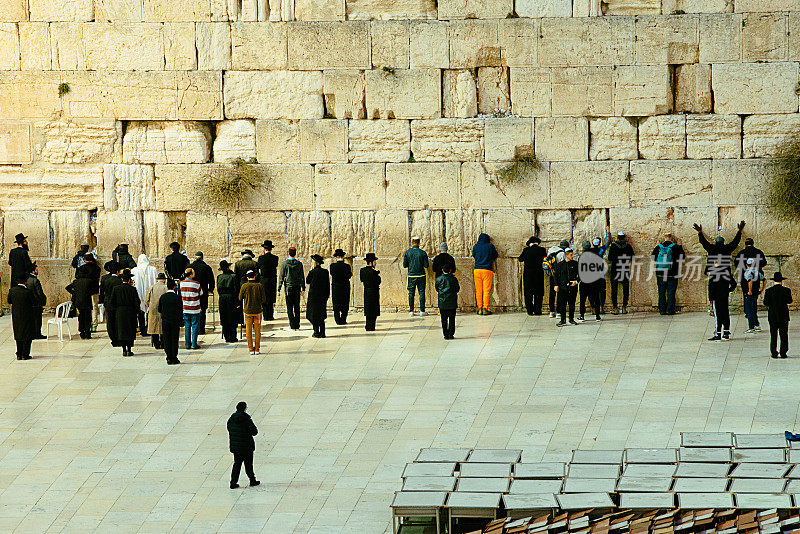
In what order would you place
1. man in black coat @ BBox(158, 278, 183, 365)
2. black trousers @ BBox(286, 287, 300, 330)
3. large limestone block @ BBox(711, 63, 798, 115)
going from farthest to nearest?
1. large limestone block @ BBox(711, 63, 798, 115)
2. black trousers @ BBox(286, 287, 300, 330)
3. man in black coat @ BBox(158, 278, 183, 365)

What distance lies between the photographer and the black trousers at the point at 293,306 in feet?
60.7

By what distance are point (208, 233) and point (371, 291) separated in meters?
3.10

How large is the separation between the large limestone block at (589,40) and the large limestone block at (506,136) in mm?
1094

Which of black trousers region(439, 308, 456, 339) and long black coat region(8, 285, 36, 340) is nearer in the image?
long black coat region(8, 285, 36, 340)

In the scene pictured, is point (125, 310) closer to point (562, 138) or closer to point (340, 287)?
point (340, 287)

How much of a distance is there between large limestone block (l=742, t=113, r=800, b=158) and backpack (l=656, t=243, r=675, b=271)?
1.79 m

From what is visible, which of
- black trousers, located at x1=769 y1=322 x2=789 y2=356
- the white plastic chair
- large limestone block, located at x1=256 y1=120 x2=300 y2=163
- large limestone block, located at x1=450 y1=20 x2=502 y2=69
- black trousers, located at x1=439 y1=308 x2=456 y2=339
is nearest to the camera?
black trousers, located at x1=769 y1=322 x2=789 y2=356

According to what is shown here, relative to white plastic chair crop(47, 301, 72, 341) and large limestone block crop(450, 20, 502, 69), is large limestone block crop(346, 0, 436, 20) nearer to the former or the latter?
large limestone block crop(450, 20, 502, 69)

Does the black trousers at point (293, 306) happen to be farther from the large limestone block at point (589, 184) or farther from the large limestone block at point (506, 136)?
the large limestone block at point (589, 184)

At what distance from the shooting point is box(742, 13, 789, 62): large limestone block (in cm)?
1866

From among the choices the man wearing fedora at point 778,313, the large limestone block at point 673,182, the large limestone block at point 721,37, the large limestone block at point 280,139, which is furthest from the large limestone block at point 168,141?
the man wearing fedora at point 778,313

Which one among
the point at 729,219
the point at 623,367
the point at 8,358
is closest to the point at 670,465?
the point at 623,367

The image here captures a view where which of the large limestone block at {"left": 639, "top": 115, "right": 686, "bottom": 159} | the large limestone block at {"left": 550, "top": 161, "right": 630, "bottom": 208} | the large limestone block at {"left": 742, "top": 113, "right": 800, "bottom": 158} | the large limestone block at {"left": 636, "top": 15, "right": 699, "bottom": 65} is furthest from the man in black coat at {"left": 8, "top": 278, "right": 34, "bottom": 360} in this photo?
the large limestone block at {"left": 742, "top": 113, "right": 800, "bottom": 158}

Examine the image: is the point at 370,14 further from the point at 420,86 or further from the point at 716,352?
the point at 716,352
